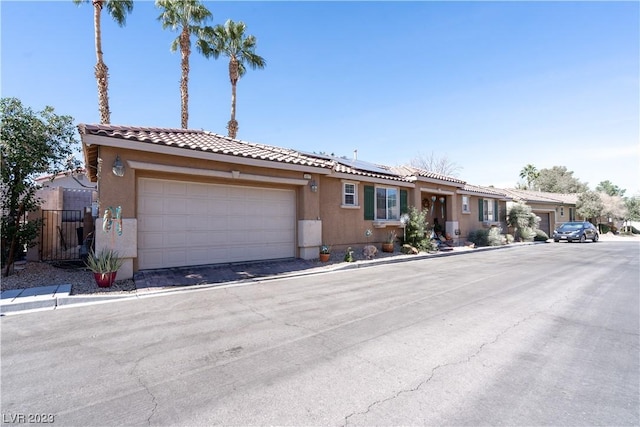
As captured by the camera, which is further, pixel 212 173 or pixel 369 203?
pixel 369 203

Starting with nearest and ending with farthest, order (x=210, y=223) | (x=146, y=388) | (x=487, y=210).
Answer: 1. (x=146, y=388)
2. (x=210, y=223)
3. (x=487, y=210)

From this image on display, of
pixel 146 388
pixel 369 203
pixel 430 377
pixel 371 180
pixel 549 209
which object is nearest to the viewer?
pixel 146 388

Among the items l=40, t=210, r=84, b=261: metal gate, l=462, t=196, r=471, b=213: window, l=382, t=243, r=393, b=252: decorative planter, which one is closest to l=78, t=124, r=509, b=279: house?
l=382, t=243, r=393, b=252: decorative planter

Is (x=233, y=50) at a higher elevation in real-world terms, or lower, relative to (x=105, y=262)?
higher

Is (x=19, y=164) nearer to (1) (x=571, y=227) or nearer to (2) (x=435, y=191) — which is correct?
(2) (x=435, y=191)

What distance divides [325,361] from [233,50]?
75.8ft

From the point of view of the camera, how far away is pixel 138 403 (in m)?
2.84

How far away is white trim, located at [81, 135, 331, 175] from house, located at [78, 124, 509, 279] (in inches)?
0.9

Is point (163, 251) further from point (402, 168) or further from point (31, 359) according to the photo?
point (402, 168)

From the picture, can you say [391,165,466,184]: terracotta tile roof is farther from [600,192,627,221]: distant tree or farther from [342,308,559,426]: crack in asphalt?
[600,192,627,221]: distant tree

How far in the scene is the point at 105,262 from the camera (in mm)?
7113

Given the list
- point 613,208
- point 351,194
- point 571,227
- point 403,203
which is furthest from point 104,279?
point 613,208

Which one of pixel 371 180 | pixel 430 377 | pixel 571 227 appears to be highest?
pixel 371 180

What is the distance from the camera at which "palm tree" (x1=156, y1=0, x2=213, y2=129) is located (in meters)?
18.2
